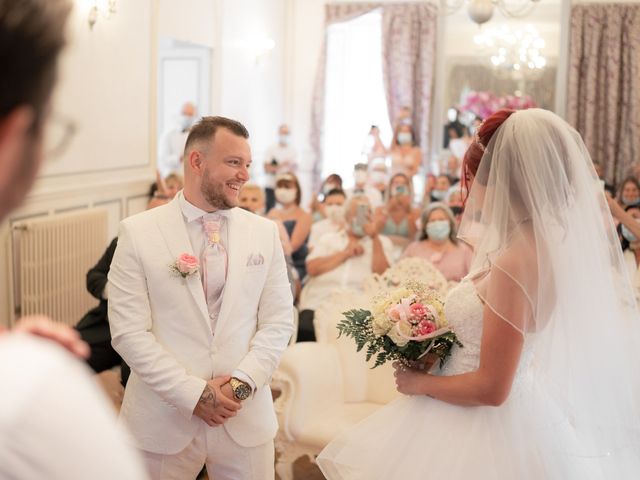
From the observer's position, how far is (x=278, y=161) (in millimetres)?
11477

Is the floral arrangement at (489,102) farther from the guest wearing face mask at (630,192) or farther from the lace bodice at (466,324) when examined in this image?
the lace bodice at (466,324)

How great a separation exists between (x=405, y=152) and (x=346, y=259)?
5.99m

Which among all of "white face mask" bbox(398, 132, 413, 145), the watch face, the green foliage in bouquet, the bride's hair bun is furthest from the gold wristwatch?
"white face mask" bbox(398, 132, 413, 145)

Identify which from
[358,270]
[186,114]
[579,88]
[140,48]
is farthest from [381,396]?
[579,88]

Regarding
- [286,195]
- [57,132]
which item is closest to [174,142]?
[286,195]

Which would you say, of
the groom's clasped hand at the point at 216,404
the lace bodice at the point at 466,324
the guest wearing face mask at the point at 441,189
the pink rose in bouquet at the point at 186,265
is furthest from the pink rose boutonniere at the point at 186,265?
the guest wearing face mask at the point at 441,189

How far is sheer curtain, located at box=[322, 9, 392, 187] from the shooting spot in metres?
12.7

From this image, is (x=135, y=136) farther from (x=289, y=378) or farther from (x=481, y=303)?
(x=481, y=303)

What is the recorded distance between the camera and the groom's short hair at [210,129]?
2.83 meters

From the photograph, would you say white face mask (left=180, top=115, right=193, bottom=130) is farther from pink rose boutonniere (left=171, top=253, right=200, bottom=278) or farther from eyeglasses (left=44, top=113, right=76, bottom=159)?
eyeglasses (left=44, top=113, right=76, bottom=159)

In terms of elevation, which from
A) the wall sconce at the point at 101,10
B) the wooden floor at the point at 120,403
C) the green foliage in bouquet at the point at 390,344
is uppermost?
the wall sconce at the point at 101,10

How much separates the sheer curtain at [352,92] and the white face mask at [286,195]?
17.5 ft

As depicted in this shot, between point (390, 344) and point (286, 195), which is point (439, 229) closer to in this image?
point (286, 195)

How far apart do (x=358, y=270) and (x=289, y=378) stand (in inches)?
80.5
